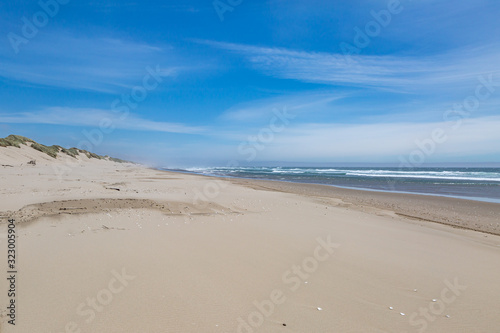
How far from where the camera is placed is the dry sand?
3076 mm

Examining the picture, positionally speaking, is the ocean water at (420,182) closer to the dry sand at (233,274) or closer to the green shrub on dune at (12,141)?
the dry sand at (233,274)

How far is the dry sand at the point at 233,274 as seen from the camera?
3.08m

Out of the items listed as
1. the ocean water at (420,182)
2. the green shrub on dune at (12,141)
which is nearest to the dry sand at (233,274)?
the ocean water at (420,182)

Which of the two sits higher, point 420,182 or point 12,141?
point 12,141

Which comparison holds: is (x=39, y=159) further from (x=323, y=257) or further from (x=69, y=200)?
(x=323, y=257)

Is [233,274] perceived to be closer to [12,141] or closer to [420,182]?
[420,182]

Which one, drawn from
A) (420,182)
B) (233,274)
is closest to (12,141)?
(233,274)

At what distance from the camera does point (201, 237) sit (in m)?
5.93

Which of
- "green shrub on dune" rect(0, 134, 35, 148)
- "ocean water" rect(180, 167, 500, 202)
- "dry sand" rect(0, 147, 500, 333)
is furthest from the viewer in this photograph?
"green shrub on dune" rect(0, 134, 35, 148)

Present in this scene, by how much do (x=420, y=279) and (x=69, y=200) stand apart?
876 centimetres

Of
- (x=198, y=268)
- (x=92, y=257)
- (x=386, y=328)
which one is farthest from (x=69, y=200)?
(x=386, y=328)

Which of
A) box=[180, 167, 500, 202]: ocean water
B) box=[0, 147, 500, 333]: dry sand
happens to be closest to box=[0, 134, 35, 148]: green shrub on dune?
box=[180, 167, 500, 202]: ocean water

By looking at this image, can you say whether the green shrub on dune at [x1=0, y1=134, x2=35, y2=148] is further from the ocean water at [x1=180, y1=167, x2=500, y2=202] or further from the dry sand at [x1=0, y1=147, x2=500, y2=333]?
Result: the dry sand at [x1=0, y1=147, x2=500, y2=333]

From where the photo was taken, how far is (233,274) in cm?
417
